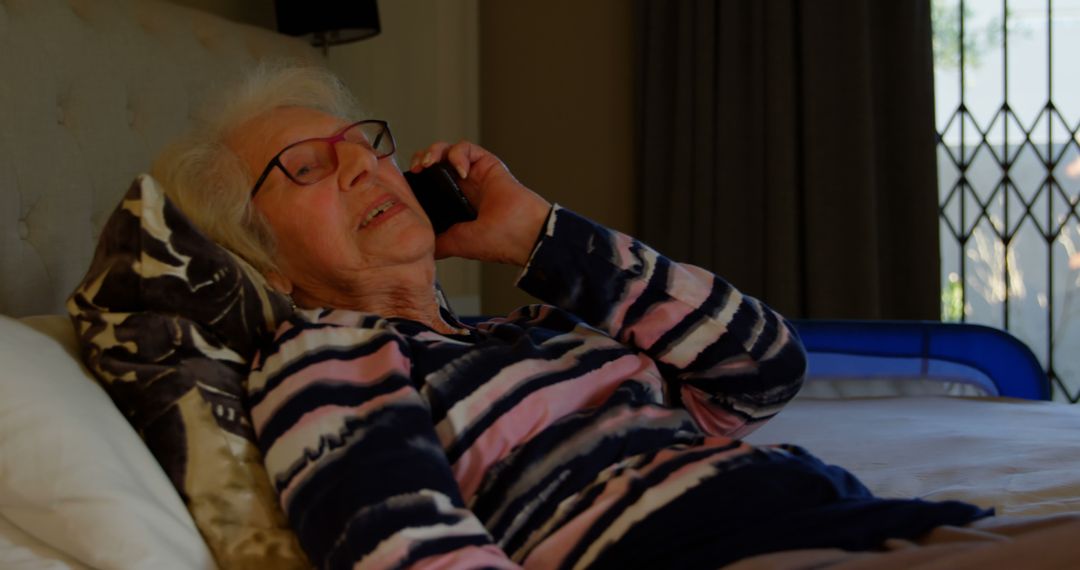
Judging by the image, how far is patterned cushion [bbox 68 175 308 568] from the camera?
933 mm

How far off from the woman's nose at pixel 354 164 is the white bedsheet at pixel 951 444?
0.71 m

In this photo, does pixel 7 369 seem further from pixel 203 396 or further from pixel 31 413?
pixel 203 396

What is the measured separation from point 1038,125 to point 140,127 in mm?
2349

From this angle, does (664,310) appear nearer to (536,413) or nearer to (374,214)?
(536,413)

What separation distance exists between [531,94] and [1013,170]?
4.91ft

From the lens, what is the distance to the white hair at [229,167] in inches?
47.9

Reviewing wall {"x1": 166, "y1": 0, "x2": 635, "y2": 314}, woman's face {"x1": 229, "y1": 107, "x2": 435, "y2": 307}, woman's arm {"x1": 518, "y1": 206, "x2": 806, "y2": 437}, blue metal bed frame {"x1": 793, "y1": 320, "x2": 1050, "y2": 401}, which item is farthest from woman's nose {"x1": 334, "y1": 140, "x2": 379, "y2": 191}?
wall {"x1": 166, "y1": 0, "x2": 635, "y2": 314}

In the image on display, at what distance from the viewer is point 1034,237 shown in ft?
9.88

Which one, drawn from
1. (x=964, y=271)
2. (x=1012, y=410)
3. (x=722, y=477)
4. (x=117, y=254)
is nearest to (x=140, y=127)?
(x=117, y=254)

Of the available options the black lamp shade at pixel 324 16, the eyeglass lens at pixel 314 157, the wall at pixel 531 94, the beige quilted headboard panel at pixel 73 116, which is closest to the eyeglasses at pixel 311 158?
the eyeglass lens at pixel 314 157

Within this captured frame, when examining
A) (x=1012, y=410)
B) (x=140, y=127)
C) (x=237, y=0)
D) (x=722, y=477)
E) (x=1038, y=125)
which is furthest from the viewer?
(x=1038, y=125)

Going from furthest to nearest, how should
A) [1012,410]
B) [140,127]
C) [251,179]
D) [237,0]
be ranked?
[237,0], [140,127], [1012,410], [251,179]

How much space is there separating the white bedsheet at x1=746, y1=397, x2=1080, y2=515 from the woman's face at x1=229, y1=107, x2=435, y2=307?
25.3 inches

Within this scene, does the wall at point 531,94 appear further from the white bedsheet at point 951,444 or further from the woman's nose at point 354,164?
the woman's nose at point 354,164
